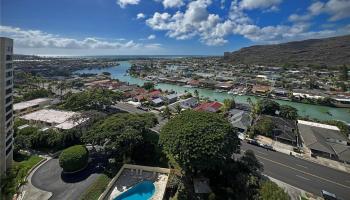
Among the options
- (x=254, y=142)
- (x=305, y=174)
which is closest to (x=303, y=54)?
(x=254, y=142)

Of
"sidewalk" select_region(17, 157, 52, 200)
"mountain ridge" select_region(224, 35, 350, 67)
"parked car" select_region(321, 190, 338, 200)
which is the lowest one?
"sidewalk" select_region(17, 157, 52, 200)

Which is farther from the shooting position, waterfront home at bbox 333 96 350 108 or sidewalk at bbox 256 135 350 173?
waterfront home at bbox 333 96 350 108

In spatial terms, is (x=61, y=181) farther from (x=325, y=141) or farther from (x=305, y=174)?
(x=325, y=141)

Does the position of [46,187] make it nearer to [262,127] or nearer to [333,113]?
[262,127]

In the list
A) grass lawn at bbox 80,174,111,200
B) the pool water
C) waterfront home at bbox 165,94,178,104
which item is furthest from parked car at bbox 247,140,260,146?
waterfront home at bbox 165,94,178,104

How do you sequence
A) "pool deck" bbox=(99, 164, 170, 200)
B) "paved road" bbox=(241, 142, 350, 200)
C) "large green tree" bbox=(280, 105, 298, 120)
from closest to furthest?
"pool deck" bbox=(99, 164, 170, 200)
"paved road" bbox=(241, 142, 350, 200)
"large green tree" bbox=(280, 105, 298, 120)

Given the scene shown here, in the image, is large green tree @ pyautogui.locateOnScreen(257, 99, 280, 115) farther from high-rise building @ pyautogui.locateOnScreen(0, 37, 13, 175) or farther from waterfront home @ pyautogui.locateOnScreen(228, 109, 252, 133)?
high-rise building @ pyautogui.locateOnScreen(0, 37, 13, 175)
